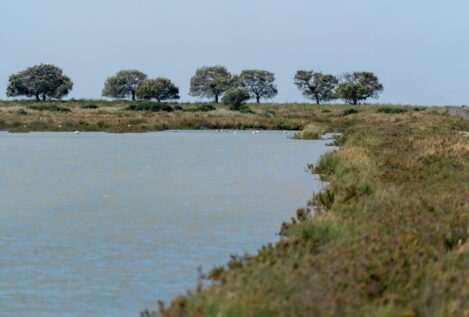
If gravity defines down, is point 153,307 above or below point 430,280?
below

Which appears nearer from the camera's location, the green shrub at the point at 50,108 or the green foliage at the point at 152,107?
the green shrub at the point at 50,108

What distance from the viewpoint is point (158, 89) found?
5891 inches

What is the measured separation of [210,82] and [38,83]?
99.7ft

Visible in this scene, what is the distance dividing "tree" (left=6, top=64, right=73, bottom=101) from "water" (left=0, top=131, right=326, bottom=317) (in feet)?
375

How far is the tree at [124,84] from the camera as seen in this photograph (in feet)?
A: 516

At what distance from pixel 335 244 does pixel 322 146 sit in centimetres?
3995

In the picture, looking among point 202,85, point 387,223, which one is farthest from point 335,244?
point 202,85

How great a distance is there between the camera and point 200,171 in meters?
33.5

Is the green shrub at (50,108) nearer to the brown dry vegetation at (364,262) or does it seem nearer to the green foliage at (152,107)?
the green foliage at (152,107)

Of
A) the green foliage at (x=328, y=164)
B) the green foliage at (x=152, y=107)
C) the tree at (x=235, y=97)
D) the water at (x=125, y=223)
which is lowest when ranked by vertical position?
the water at (x=125, y=223)

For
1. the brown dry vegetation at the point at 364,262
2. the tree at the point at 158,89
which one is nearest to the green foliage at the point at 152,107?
the tree at the point at 158,89

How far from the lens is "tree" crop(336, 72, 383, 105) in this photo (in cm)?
14525

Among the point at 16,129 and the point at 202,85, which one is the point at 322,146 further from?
the point at 202,85

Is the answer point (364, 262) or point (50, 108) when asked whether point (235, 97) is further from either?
point (364, 262)
